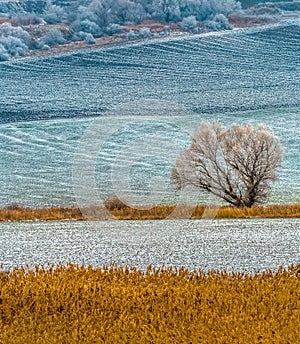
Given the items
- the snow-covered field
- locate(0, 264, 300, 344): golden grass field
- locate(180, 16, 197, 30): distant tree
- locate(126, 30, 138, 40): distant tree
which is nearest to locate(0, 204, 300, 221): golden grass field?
the snow-covered field

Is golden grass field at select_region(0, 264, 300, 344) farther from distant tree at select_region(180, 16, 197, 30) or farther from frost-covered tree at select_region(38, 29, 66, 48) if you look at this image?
distant tree at select_region(180, 16, 197, 30)

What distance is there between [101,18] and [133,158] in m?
30.5

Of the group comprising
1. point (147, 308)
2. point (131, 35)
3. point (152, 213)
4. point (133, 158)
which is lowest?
point (133, 158)

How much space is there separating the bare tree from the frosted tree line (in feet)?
118

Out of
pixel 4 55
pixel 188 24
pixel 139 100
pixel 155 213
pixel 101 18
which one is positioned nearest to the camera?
pixel 155 213

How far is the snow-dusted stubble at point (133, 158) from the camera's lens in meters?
21.9

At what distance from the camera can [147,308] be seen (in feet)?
27.0

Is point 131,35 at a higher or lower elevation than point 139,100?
higher

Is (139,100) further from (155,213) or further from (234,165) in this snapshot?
(155,213)

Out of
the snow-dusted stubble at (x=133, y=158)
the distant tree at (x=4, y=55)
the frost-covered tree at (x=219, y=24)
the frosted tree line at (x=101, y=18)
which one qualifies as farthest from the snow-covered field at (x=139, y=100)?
the frosted tree line at (x=101, y=18)

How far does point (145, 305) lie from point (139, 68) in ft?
153

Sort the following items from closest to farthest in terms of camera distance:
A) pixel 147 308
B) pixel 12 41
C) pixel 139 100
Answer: pixel 147 308
pixel 139 100
pixel 12 41

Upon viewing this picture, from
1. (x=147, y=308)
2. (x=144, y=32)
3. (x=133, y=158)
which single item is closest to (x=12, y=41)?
(x=144, y=32)

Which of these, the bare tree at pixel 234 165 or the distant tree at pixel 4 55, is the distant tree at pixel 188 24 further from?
the bare tree at pixel 234 165
